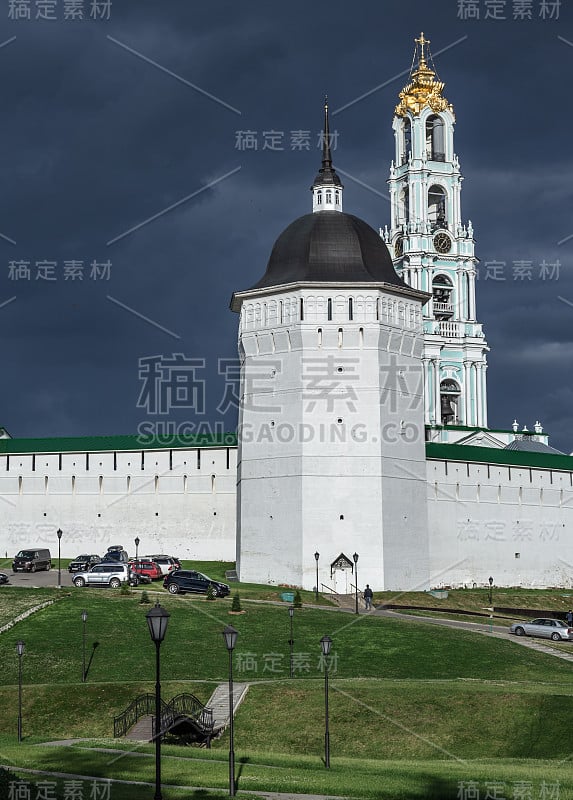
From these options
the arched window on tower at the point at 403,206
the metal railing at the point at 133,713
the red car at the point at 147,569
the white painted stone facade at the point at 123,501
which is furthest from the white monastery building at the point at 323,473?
the arched window on tower at the point at 403,206

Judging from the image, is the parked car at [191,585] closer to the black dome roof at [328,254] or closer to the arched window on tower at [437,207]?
the black dome roof at [328,254]

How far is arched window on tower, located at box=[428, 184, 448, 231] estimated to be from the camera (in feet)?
318

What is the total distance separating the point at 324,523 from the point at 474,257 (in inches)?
1953

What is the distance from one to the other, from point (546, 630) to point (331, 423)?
14717 mm

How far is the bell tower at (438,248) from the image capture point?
93562 mm

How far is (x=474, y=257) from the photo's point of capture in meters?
96.2

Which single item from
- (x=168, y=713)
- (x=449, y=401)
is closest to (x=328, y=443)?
(x=168, y=713)

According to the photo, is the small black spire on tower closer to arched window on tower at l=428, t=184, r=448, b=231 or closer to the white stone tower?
the white stone tower

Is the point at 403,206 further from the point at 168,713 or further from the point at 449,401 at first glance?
the point at 168,713

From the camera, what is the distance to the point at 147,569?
159 ft

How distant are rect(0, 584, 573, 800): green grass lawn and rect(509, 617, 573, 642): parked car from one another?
8.50 feet

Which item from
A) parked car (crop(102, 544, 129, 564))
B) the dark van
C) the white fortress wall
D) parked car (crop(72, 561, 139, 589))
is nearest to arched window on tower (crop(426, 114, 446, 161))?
the white fortress wall

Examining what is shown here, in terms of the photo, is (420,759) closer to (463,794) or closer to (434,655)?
(463,794)

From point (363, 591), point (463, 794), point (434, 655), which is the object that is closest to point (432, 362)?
point (363, 591)
